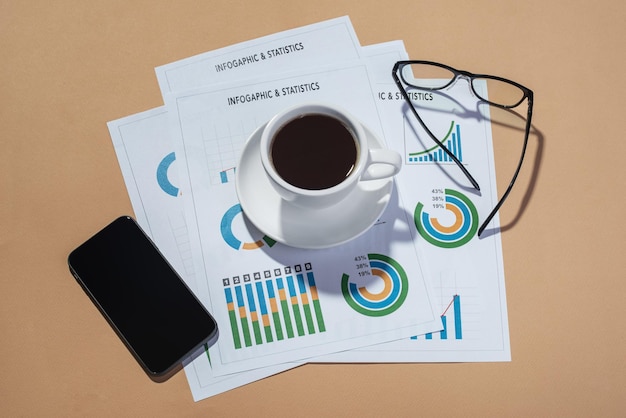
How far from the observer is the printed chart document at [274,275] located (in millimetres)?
699

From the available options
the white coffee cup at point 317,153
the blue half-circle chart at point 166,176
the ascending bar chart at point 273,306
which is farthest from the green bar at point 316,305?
the blue half-circle chart at point 166,176

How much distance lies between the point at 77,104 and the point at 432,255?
573 millimetres

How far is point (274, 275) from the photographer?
2.32 ft

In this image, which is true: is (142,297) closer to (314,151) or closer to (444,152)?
(314,151)

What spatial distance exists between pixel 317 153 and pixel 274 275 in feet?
0.62

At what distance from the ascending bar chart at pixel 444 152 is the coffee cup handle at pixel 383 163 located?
0.13 m

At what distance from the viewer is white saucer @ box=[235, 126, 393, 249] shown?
0.66 m

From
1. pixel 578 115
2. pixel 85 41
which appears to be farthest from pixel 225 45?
pixel 578 115

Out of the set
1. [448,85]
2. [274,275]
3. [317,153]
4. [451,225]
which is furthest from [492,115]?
[274,275]

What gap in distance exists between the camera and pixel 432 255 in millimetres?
720

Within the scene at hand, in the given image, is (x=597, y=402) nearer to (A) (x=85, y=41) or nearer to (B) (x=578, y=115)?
(B) (x=578, y=115)

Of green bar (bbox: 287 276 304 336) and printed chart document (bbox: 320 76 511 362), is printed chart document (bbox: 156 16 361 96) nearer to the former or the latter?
printed chart document (bbox: 320 76 511 362)

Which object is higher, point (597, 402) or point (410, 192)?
point (410, 192)

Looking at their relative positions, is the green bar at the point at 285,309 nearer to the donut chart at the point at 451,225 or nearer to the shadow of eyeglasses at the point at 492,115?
the donut chart at the point at 451,225
